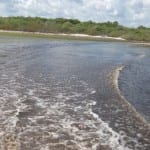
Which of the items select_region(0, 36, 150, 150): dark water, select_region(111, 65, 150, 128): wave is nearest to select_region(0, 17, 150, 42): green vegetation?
select_region(111, 65, 150, 128): wave

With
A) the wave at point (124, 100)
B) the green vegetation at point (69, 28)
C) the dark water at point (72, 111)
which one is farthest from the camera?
the green vegetation at point (69, 28)

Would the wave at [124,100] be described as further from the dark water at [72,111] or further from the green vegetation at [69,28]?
the green vegetation at [69,28]

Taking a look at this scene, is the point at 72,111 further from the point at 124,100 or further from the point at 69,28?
the point at 69,28

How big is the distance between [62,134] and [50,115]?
240 cm

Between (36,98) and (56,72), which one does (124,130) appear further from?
(56,72)

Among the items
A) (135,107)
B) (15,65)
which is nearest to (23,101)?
(135,107)

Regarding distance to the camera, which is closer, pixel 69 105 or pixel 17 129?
pixel 17 129

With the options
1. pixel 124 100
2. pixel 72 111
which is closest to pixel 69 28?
pixel 124 100

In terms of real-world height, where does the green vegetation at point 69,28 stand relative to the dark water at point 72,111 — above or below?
below

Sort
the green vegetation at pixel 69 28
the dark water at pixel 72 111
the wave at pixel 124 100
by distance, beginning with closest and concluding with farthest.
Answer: the dark water at pixel 72 111, the wave at pixel 124 100, the green vegetation at pixel 69 28

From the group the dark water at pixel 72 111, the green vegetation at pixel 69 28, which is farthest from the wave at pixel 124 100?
the green vegetation at pixel 69 28

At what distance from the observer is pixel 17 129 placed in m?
13.1

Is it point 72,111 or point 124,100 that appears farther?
point 124,100

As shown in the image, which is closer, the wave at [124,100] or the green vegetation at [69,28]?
the wave at [124,100]
